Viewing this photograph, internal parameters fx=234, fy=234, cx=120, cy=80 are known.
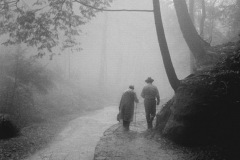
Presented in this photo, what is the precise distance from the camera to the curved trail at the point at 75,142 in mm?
9297

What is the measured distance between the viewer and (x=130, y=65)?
2822 inches

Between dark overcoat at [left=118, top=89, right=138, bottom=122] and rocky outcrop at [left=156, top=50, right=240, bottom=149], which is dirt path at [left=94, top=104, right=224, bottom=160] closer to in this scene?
rocky outcrop at [left=156, top=50, right=240, bottom=149]

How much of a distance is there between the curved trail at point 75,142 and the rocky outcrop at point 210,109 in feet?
12.5

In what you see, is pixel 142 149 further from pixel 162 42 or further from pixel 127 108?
pixel 162 42

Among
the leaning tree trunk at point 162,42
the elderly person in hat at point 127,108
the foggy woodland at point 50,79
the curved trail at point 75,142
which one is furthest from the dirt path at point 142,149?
the leaning tree trunk at point 162,42

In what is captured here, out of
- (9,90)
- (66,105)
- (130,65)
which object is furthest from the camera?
(130,65)

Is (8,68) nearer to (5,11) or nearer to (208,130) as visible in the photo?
(5,11)

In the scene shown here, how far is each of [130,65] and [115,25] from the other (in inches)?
525

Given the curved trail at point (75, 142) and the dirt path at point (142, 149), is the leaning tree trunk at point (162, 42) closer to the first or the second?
the dirt path at point (142, 149)

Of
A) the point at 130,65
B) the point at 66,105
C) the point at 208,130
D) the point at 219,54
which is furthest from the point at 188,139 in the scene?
the point at 130,65

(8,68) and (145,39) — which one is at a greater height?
(145,39)

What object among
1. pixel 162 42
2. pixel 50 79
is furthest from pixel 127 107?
pixel 50 79

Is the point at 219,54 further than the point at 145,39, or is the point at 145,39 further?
the point at 145,39

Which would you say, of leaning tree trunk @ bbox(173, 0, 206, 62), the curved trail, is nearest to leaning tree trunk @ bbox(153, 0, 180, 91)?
leaning tree trunk @ bbox(173, 0, 206, 62)
